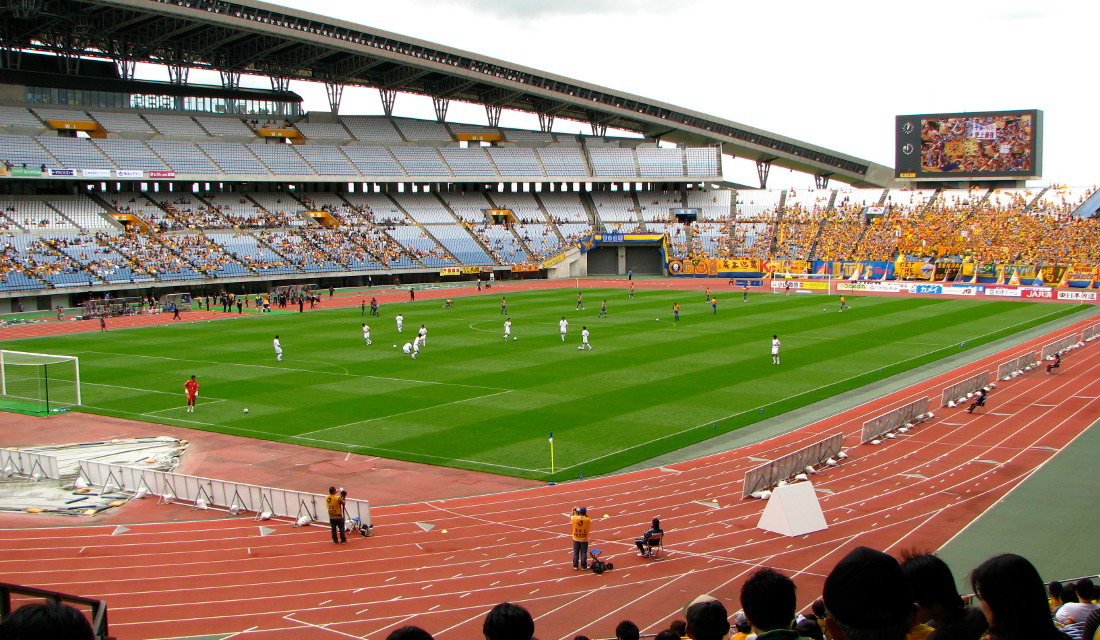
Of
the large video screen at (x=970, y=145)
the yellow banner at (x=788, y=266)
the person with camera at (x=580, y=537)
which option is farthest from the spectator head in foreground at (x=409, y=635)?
the large video screen at (x=970, y=145)

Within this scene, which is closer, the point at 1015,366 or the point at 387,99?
the point at 1015,366

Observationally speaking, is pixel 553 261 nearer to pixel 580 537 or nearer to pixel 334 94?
pixel 334 94

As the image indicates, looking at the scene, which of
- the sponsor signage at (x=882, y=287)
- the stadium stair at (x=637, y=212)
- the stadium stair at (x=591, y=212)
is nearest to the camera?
the sponsor signage at (x=882, y=287)

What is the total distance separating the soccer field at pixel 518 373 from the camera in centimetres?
2502

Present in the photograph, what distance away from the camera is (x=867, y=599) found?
404 centimetres

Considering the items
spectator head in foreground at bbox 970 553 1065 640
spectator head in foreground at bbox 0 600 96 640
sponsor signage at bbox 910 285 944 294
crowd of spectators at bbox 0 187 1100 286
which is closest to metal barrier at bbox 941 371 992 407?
spectator head in foreground at bbox 970 553 1065 640

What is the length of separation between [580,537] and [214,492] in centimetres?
899

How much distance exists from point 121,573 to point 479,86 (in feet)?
271

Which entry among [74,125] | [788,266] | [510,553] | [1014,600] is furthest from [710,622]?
[788,266]

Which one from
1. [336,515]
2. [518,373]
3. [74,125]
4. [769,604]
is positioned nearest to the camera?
[769,604]

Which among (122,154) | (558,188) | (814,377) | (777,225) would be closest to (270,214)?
(122,154)

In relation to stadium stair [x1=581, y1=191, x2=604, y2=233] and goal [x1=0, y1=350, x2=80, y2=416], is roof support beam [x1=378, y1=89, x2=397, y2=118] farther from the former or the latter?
goal [x1=0, y1=350, x2=80, y2=416]

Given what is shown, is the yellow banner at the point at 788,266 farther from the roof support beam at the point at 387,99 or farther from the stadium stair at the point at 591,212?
the roof support beam at the point at 387,99

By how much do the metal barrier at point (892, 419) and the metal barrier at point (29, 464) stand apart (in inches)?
795
